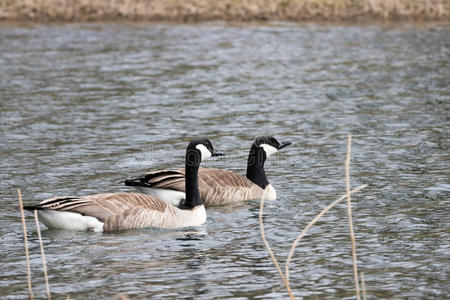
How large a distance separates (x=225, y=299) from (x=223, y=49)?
24512 millimetres

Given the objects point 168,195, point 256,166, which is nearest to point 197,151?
point 168,195

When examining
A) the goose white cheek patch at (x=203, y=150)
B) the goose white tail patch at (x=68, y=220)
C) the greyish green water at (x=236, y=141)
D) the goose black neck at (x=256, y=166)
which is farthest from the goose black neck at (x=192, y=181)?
the goose black neck at (x=256, y=166)

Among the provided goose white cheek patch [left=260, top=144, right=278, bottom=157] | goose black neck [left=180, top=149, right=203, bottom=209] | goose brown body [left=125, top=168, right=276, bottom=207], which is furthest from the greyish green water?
goose white cheek patch [left=260, top=144, right=278, bottom=157]

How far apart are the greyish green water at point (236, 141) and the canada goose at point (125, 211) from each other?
18 cm

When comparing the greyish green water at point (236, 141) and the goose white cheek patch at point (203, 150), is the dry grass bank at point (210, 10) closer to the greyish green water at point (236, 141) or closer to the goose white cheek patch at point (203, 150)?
the greyish green water at point (236, 141)

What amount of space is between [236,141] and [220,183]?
5.01m

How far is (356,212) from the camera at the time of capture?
14398 millimetres

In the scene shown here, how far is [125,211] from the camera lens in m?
13.3

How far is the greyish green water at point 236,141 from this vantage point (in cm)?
1119

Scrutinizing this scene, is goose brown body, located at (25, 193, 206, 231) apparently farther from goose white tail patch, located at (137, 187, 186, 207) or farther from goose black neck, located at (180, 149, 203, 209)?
goose white tail patch, located at (137, 187, 186, 207)

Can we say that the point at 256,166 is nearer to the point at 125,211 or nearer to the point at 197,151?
the point at 197,151

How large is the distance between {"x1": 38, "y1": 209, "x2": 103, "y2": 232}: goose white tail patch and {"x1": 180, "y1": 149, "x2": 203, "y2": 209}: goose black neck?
1641 mm

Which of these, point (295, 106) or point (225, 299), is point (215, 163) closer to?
point (295, 106)

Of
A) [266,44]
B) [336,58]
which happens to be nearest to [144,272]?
[336,58]
